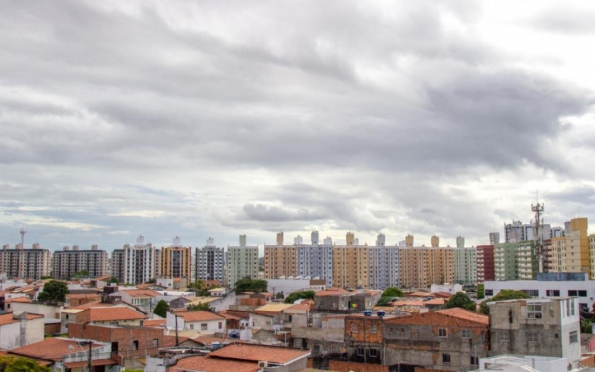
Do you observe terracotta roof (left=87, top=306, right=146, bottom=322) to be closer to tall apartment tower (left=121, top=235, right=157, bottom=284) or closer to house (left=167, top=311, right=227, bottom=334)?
house (left=167, top=311, right=227, bottom=334)

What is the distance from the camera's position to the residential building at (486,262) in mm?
143000

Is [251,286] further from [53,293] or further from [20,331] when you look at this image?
[20,331]

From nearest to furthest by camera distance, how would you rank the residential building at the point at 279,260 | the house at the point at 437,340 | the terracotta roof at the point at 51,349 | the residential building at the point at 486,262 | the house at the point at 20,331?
the terracotta roof at the point at 51,349 < the house at the point at 437,340 < the house at the point at 20,331 < the residential building at the point at 486,262 < the residential building at the point at 279,260

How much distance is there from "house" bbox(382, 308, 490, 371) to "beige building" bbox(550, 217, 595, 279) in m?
72.4

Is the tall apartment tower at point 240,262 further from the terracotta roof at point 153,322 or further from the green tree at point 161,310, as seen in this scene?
the terracotta roof at point 153,322

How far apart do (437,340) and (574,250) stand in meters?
75.9

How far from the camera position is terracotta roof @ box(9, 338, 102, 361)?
36188 mm

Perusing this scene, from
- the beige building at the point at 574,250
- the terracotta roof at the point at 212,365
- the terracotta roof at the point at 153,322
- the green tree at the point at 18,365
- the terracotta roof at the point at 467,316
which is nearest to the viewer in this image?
A: the terracotta roof at the point at 212,365

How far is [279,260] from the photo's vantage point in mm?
155250

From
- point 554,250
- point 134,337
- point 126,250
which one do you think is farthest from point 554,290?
point 126,250

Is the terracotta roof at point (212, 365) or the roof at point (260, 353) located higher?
the roof at point (260, 353)

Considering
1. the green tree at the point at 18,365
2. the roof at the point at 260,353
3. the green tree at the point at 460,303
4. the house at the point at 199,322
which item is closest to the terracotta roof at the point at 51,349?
the green tree at the point at 18,365

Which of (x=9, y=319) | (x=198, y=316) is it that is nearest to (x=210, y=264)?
(x=198, y=316)

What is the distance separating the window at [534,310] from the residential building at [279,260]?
388 feet
